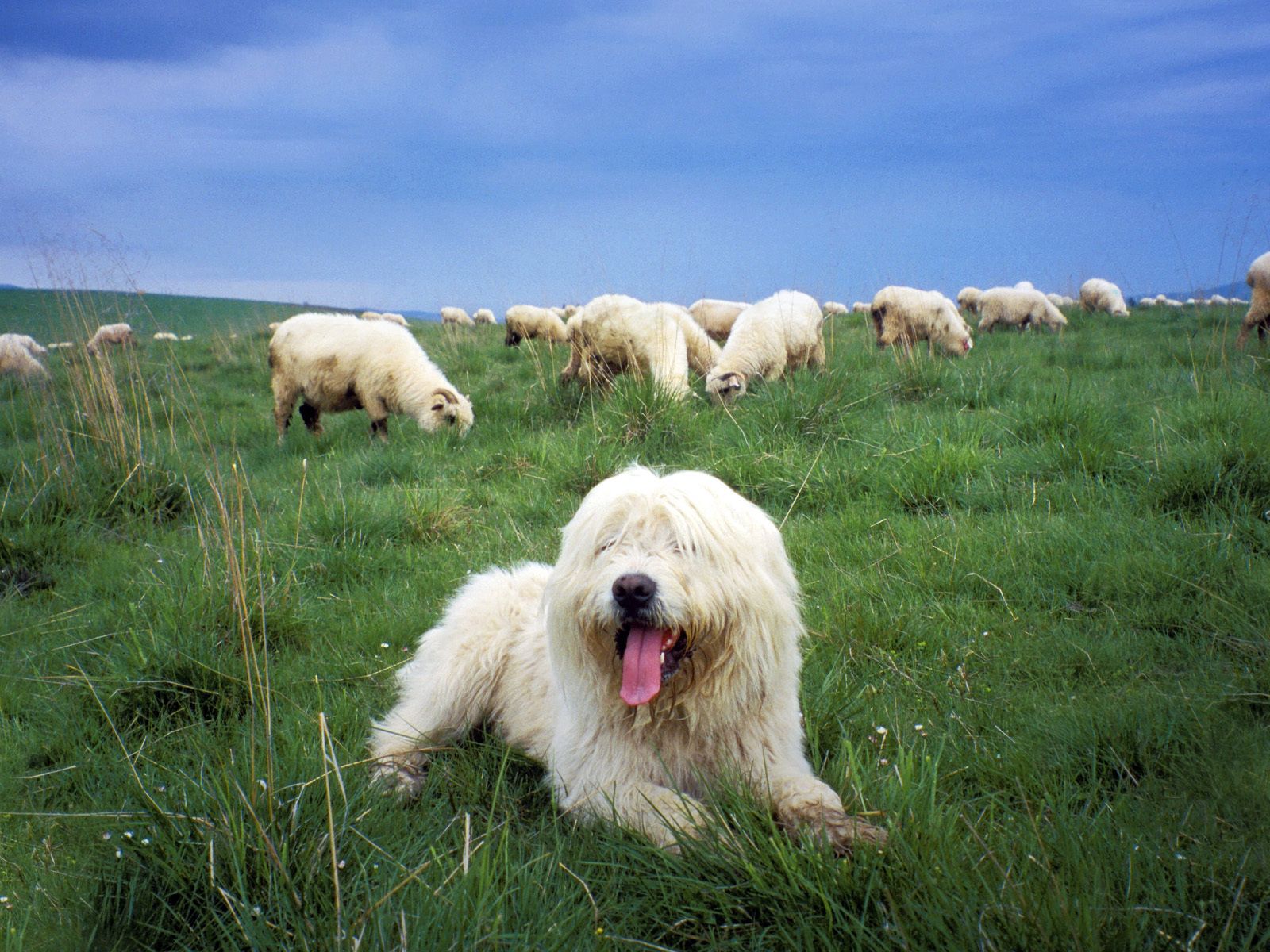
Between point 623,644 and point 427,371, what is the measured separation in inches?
359

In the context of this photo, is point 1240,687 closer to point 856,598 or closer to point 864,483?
point 856,598

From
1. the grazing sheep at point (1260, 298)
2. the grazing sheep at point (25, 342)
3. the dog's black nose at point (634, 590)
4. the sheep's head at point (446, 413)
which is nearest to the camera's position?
the dog's black nose at point (634, 590)

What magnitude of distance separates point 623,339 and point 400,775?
8312 mm

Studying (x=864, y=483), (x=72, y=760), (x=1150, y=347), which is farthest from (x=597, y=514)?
(x=1150, y=347)

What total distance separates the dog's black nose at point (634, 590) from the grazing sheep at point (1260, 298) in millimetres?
13473

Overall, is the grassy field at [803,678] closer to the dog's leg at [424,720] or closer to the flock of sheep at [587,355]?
the dog's leg at [424,720]

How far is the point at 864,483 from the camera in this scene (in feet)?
20.9

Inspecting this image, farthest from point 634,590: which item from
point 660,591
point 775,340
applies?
point 775,340

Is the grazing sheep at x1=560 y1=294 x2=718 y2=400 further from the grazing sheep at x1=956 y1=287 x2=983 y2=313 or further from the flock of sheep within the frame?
the grazing sheep at x1=956 y1=287 x2=983 y2=313

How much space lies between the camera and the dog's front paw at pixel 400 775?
3156 mm

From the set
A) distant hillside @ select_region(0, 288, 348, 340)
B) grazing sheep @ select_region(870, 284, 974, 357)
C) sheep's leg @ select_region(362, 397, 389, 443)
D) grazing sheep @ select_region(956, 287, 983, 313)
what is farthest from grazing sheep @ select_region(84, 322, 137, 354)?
grazing sheep @ select_region(956, 287, 983, 313)

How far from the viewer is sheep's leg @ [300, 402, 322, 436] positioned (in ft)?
40.4

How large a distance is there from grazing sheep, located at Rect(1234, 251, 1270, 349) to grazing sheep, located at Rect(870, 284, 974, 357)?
13.2 ft

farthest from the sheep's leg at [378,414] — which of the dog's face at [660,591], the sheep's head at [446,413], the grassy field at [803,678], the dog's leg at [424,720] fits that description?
the dog's face at [660,591]
